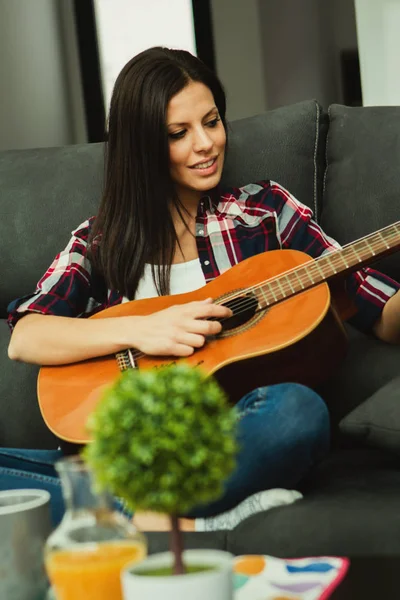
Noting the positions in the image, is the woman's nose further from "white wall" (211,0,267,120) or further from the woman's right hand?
"white wall" (211,0,267,120)

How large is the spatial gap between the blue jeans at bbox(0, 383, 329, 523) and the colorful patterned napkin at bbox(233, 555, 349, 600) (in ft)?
1.29

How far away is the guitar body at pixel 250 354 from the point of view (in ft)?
4.93

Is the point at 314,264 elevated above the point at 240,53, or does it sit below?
below

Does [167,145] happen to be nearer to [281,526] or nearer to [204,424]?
[281,526]

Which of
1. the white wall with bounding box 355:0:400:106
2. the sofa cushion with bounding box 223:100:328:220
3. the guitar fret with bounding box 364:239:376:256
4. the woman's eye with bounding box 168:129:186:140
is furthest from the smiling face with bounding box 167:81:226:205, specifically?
the white wall with bounding box 355:0:400:106

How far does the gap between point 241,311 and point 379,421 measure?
1.15 ft

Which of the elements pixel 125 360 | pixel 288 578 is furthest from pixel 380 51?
pixel 288 578

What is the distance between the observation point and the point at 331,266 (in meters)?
1.54

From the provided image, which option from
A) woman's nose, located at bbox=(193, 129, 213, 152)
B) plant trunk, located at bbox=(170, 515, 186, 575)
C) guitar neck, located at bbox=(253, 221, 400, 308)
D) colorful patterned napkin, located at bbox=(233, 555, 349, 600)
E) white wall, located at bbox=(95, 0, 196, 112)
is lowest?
colorful patterned napkin, located at bbox=(233, 555, 349, 600)

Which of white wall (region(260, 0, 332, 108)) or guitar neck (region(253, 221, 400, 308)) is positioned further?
white wall (region(260, 0, 332, 108))

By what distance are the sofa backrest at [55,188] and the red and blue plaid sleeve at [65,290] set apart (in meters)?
0.13

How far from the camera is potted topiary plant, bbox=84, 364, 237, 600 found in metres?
0.63

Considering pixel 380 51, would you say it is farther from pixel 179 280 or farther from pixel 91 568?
pixel 91 568

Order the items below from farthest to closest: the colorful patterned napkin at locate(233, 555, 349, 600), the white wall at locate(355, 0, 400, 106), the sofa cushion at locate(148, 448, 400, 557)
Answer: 1. the white wall at locate(355, 0, 400, 106)
2. the sofa cushion at locate(148, 448, 400, 557)
3. the colorful patterned napkin at locate(233, 555, 349, 600)
